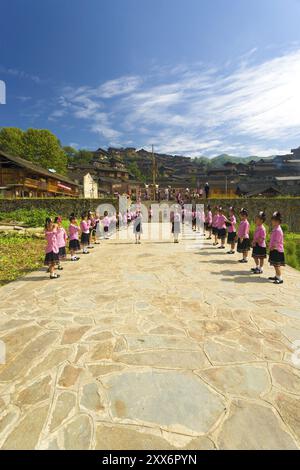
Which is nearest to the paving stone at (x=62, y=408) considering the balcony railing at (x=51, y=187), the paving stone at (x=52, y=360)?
the paving stone at (x=52, y=360)

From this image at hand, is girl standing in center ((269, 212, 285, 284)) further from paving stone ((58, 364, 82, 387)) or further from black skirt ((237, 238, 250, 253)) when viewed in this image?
paving stone ((58, 364, 82, 387))

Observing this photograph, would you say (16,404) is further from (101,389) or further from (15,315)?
(15,315)

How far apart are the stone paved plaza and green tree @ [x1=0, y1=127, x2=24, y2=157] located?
1915 inches

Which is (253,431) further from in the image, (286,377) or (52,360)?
(52,360)

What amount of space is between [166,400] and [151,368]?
1.74 ft

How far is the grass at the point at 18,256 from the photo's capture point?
787 cm

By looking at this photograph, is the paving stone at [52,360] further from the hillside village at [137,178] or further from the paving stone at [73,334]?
the hillside village at [137,178]

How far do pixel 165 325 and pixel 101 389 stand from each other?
1653 millimetres

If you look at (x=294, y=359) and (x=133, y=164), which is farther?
(x=133, y=164)

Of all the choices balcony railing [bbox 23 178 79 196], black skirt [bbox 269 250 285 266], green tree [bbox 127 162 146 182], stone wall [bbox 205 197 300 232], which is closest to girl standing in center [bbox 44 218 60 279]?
black skirt [bbox 269 250 285 266]

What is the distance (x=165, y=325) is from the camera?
162 inches

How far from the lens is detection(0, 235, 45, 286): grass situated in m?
7.87

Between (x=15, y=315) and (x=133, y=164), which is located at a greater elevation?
(x=133, y=164)
